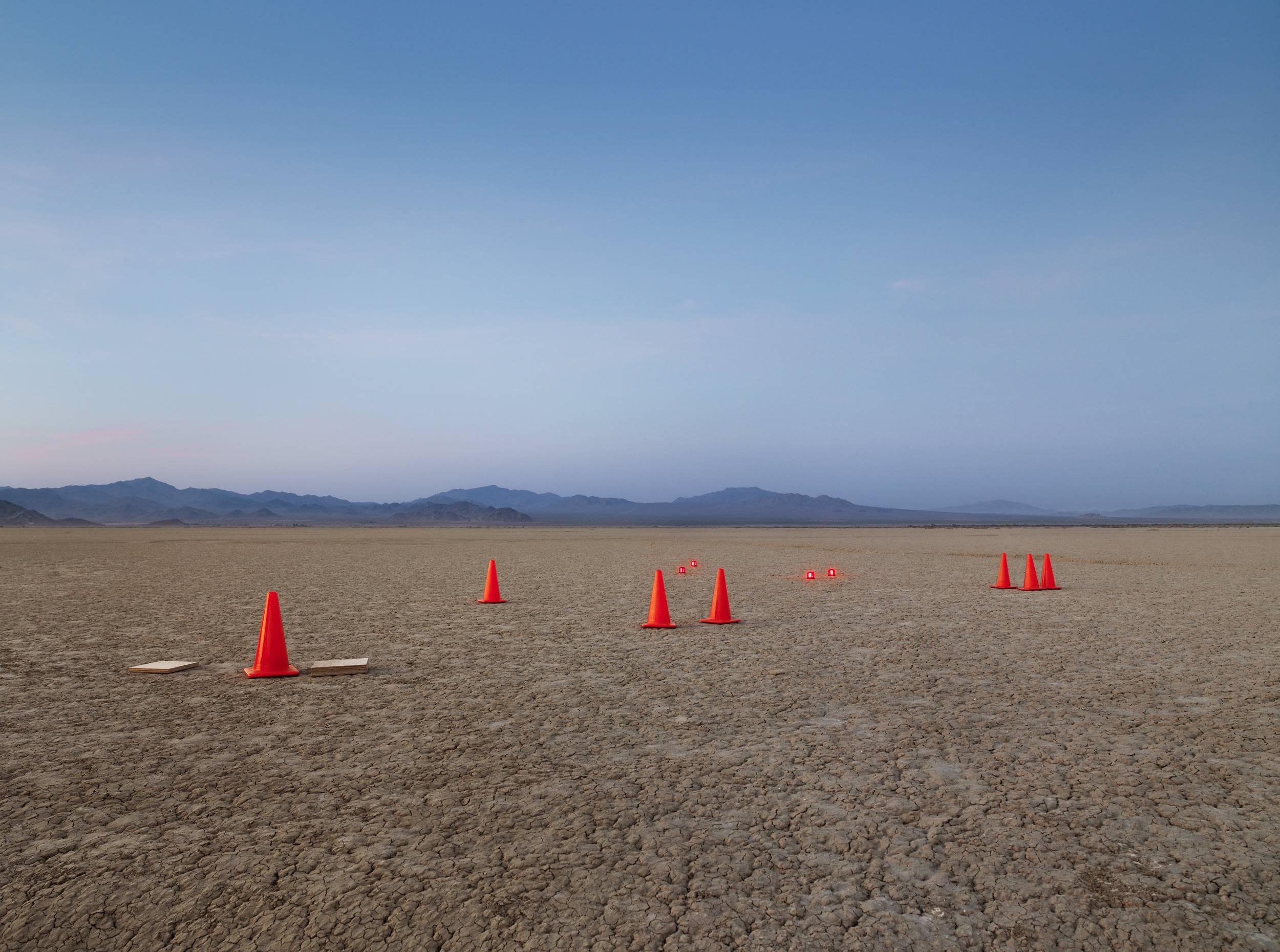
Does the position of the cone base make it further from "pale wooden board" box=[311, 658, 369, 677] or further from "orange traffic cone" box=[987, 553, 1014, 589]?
"orange traffic cone" box=[987, 553, 1014, 589]

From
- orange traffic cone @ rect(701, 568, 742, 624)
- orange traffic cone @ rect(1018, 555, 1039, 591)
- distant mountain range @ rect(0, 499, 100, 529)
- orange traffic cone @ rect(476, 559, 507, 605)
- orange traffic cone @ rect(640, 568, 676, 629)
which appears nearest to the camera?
orange traffic cone @ rect(640, 568, 676, 629)

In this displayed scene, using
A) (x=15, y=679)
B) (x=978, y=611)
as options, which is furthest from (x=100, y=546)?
(x=978, y=611)

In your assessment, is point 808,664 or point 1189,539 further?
point 1189,539

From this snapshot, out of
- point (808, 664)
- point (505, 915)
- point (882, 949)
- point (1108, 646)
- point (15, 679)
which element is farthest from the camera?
point (1108, 646)

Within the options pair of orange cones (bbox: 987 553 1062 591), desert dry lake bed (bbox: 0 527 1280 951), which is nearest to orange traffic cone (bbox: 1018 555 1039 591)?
pair of orange cones (bbox: 987 553 1062 591)

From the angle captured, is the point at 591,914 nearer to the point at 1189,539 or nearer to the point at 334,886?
the point at 334,886

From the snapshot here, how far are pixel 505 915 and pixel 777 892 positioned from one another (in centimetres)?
95

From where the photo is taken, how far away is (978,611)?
33.1ft

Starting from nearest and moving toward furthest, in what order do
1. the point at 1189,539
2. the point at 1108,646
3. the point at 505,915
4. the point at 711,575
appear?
the point at 505,915 < the point at 1108,646 < the point at 711,575 < the point at 1189,539

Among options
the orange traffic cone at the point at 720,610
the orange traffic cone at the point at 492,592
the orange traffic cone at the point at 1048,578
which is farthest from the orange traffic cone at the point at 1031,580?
the orange traffic cone at the point at 492,592

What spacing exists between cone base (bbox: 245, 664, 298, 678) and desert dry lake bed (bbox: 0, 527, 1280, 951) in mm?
88

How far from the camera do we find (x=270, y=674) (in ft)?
21.3

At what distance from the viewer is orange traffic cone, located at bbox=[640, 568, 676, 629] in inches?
348

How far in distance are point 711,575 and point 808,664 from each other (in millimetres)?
8502
